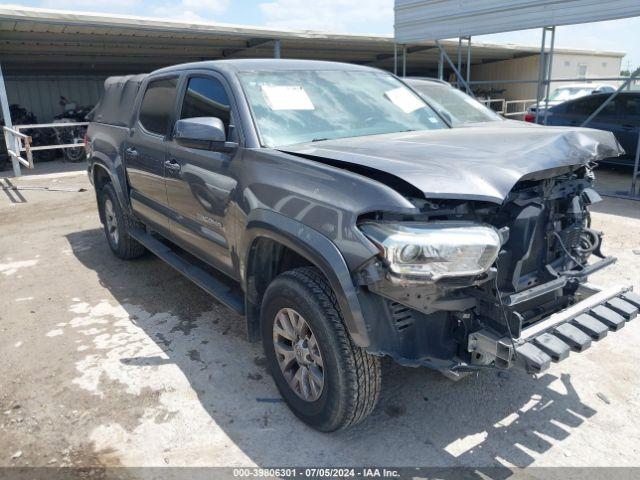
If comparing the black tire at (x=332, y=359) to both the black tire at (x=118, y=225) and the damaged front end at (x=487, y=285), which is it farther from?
the black tire at (x=118, y=225)

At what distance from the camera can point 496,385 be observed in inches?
131

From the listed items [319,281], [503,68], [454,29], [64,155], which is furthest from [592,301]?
[503,68]

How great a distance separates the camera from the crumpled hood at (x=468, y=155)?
7.64ft

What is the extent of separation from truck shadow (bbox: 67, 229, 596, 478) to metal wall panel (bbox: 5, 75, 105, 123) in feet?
60.0

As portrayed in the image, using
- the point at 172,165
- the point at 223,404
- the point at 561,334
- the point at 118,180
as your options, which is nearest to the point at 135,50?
the point at 118,180

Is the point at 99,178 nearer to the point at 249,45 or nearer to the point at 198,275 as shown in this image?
the point at 198,275

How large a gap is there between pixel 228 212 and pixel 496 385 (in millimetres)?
2000

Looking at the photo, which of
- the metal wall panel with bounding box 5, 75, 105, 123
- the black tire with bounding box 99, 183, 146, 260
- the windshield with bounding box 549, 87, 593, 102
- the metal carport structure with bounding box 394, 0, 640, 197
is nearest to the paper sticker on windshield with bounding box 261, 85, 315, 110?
the black tire with bounding box 99, 183, 146, 260

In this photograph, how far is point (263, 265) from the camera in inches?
125

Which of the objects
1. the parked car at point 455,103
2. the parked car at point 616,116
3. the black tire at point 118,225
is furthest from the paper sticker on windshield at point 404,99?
the parked car at point 616,116

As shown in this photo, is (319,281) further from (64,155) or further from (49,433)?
(64,155)

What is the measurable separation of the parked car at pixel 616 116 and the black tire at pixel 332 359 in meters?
9.30

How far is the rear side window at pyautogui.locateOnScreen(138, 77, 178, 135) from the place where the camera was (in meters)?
4.24

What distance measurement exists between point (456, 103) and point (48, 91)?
1693 cm
